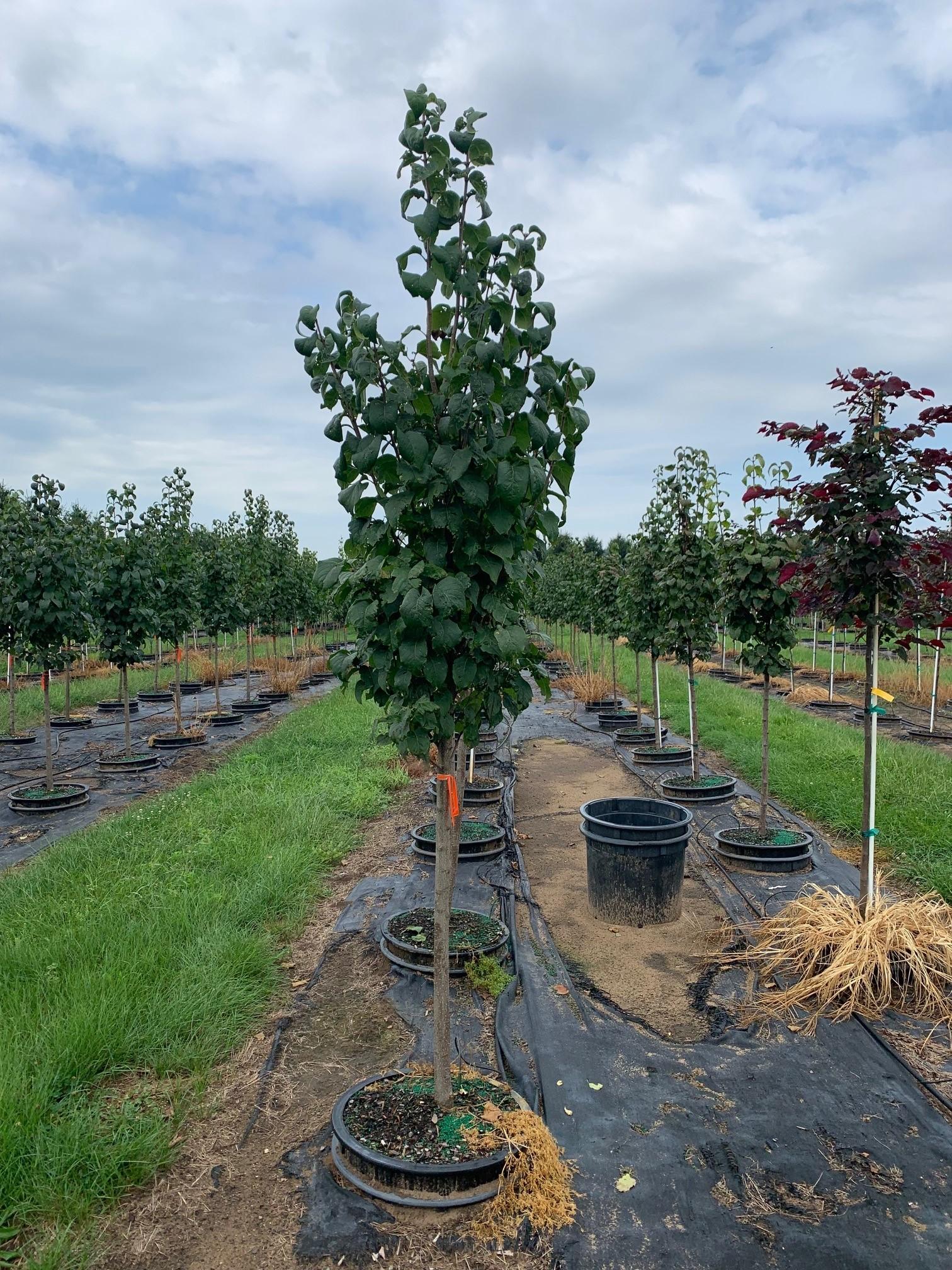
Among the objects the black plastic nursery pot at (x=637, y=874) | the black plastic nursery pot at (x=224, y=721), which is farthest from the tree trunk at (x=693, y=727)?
the black plastic nursery pot at (x=224, y=721)

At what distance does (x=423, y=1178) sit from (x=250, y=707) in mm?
14351

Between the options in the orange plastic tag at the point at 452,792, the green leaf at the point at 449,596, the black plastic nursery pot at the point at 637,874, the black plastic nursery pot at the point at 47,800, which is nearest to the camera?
the green leaf at the point at 449,596

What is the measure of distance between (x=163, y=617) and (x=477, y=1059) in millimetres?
9492

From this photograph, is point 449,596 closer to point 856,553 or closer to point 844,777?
point 856,553

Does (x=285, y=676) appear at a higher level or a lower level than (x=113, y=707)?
higher

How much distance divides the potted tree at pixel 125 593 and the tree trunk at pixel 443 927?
8.51 m

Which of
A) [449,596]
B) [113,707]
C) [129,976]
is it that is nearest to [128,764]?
[113,707]

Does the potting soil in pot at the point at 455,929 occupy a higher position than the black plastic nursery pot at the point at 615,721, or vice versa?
the black plastic nursery pot at the point at 615,721

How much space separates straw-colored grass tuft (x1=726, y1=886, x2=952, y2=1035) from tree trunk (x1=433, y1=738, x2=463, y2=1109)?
1.90 meters

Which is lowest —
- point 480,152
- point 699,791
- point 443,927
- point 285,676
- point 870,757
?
point 699,791

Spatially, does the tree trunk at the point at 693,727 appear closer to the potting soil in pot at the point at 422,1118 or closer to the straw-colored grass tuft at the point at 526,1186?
the potting soil in pot at the point at 422,1118

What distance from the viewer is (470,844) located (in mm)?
6773

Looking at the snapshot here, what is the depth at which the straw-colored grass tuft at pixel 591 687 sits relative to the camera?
16.5 meters

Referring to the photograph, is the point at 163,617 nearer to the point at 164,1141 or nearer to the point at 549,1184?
the point at 164,1141
